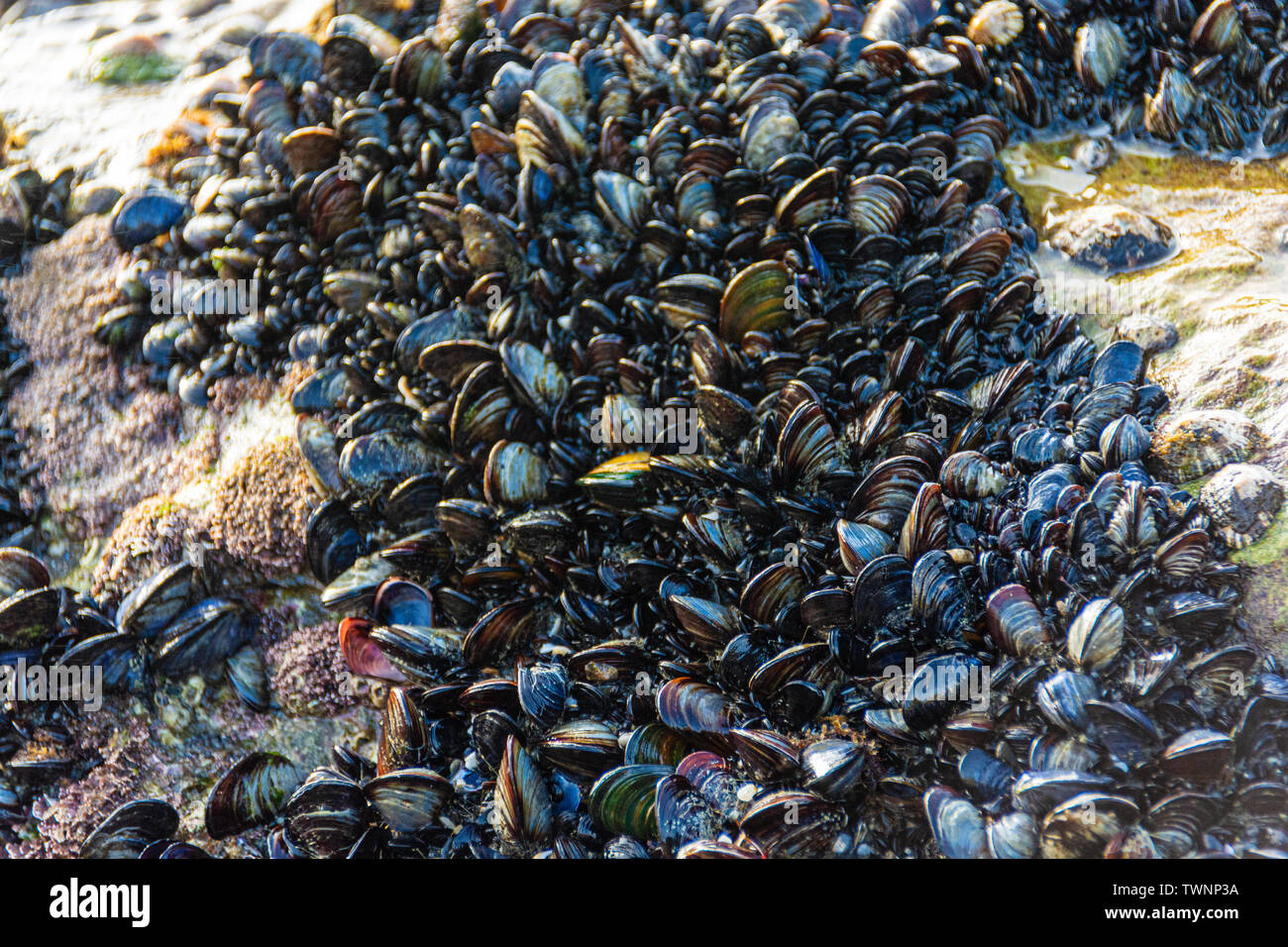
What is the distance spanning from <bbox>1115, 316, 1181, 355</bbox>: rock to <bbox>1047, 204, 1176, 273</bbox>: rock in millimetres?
297

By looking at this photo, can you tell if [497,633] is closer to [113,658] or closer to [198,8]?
[113,658]

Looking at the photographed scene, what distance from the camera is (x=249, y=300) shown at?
11.2 feet

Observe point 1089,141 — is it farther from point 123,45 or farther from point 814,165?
→ point 123,45

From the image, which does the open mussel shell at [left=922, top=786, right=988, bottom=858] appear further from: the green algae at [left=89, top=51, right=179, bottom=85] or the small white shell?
the green algae at [left=89, top=51, right=179, bottom=85]

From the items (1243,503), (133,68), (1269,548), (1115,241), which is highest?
(133,68)

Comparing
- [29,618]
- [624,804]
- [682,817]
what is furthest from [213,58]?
[682,817]

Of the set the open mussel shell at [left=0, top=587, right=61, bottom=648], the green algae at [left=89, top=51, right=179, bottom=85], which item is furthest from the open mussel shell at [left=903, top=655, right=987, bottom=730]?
the green algae at [left=89, top=51, right=179, bottom=85]

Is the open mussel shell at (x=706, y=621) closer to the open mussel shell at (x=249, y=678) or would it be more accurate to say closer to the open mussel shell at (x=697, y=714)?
the open mussel shell at (x=697, y=714)

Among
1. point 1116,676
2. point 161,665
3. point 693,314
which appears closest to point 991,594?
point 1116,676

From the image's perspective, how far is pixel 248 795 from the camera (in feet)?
8.48

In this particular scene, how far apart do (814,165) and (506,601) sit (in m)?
2.12

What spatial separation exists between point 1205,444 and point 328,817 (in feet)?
10.2

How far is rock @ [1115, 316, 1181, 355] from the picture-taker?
2.95 m

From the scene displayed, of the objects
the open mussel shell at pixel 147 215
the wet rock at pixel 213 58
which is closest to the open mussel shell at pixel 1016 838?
the open mussel shell at pixel 147 215
